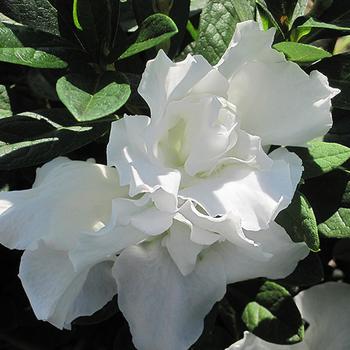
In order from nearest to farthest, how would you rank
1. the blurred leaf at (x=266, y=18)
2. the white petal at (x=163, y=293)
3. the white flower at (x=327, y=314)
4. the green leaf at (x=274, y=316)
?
the white petal at (x=163, y=293)
the blurred leaf at (x=266, y=18)
the green leaf at (x=274, y=316)
the white flower at (x=327, y=314)

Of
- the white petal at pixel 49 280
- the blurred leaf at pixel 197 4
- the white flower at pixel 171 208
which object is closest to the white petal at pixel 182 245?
the white flower at pixel 171 208

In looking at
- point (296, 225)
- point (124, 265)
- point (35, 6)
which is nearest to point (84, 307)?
point (124, 265)

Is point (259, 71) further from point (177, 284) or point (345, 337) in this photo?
point (345, 337)

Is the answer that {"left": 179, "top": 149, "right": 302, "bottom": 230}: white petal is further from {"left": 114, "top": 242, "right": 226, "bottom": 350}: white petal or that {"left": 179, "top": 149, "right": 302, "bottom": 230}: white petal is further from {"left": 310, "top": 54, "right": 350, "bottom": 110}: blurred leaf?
{"left": 310, "top": 54, "right": 350, "bottom": 110}: blurred leaf

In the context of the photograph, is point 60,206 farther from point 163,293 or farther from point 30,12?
point 30,12

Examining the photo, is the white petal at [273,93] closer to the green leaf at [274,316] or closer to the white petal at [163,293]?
the white petal at [163,293]

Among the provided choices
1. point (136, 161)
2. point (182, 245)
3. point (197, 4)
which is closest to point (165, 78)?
point (136, 161)
